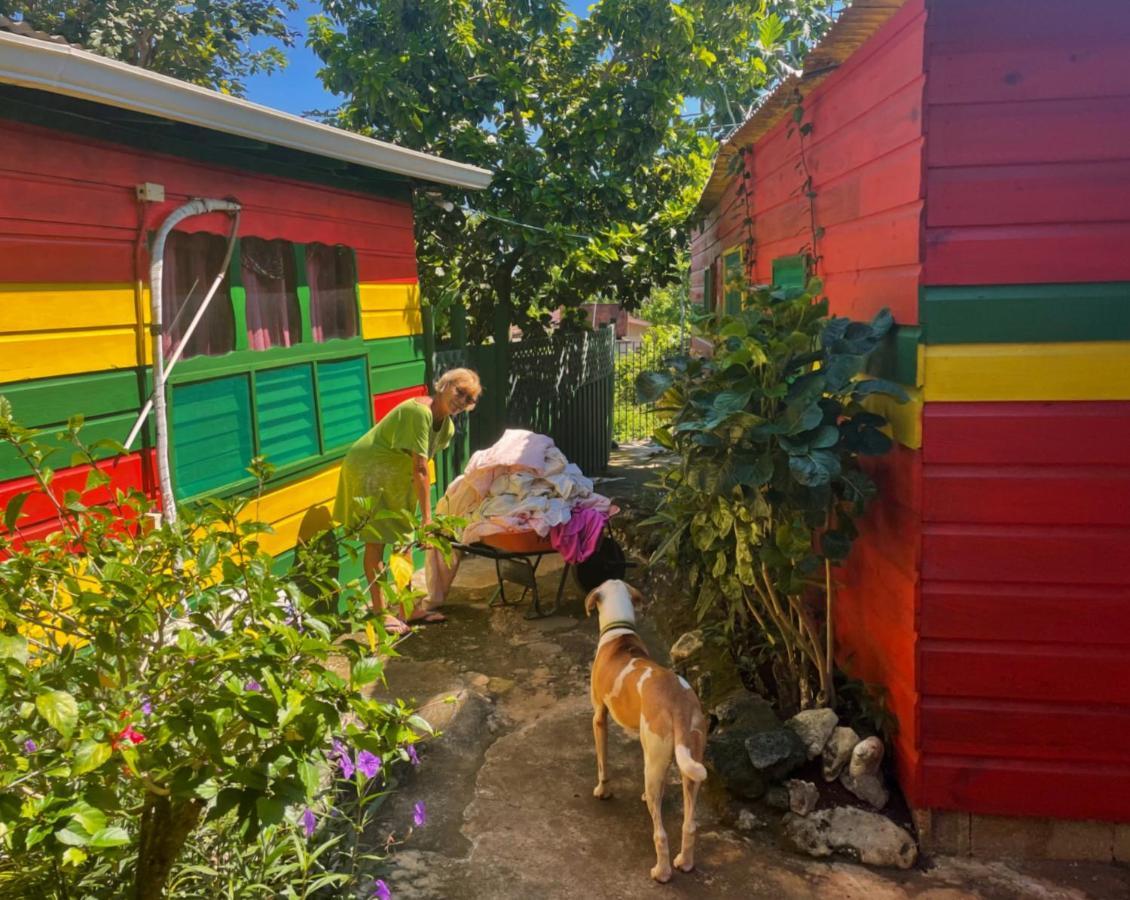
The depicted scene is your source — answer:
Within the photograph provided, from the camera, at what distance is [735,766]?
13.3 ft

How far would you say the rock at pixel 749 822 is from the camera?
390cm

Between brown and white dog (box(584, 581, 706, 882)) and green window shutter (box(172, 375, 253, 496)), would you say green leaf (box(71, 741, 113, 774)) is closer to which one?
brown and white dog (box(584, 581, 706, 882))

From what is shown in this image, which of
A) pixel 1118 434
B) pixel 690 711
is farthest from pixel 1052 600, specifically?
pixel 690 711

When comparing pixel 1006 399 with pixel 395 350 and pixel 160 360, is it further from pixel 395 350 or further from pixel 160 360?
pixel 395 350

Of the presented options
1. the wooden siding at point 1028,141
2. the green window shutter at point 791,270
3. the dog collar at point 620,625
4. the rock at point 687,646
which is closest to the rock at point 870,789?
the dog collar at point 620,625

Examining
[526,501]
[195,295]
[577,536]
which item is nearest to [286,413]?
[195,295]

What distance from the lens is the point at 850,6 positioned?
3.64 meters

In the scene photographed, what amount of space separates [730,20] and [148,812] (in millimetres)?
11432

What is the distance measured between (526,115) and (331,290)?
4.76 metres

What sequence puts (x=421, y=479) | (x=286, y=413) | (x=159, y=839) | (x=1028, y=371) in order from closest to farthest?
1. (x=159, y=839)
2. (x=1028, y=371)
3. (x=421, y=479)
4. (x=286, y=413)

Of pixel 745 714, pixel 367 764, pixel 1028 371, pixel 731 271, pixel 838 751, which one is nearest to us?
pixel 367 764

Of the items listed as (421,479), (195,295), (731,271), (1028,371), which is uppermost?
(731,271)

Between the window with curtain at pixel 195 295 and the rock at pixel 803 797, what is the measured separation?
3.61m

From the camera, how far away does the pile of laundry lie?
21.0 ft
